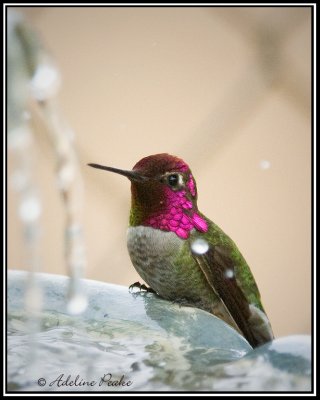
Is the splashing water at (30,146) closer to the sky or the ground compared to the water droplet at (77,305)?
closer to the sky

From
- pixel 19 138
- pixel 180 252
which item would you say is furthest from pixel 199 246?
pixel 19 138

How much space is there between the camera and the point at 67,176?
0.61m

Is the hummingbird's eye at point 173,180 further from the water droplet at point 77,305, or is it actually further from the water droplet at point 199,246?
the water droplet at point 77,305

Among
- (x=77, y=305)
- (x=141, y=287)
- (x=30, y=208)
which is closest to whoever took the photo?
(x=30, y=208)

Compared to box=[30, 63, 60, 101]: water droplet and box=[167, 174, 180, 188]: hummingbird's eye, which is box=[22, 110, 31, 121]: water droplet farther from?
box=[167, 174, 180, 188]: hummingbird's eye

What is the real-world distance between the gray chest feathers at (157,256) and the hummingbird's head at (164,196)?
13mm

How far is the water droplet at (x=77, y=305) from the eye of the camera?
0.70 m

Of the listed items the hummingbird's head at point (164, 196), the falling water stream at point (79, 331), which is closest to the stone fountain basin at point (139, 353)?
the falling water stream at point (79, 331)

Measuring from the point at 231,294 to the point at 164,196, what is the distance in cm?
17

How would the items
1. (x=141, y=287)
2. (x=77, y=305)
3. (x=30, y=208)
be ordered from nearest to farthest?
(x=30, y=208) → (x=77, y=305) → (x=141, y=287)

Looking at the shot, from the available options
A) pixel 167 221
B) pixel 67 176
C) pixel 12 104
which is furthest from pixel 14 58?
pixel 167 221

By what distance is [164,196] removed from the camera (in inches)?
29.8

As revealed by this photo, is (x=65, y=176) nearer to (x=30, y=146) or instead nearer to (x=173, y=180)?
(x=30, y=146)

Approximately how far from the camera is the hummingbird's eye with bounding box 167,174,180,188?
0.75 m
